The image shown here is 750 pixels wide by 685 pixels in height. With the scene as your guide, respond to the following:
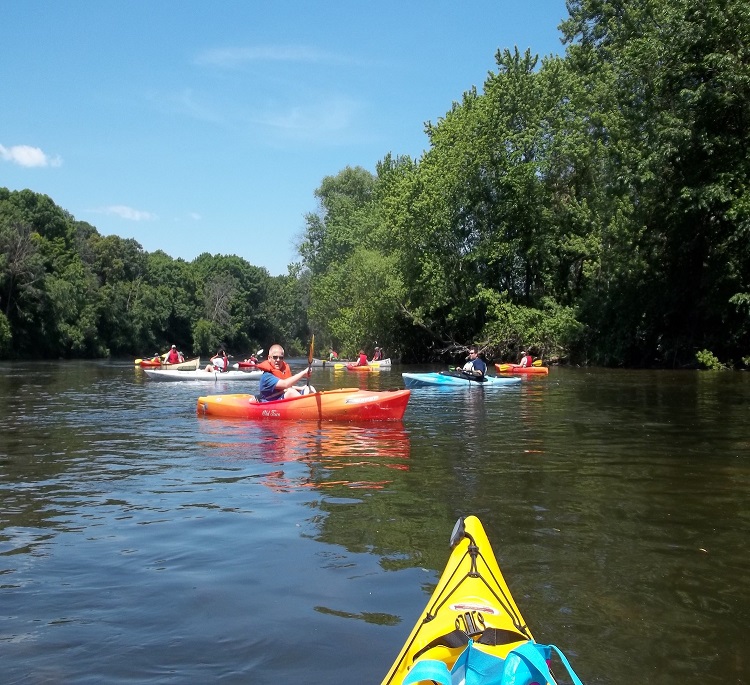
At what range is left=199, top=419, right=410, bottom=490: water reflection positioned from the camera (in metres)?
7.51

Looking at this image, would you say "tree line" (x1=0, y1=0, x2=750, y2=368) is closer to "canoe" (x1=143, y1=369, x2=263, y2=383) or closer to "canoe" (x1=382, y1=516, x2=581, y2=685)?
"canoe" (x1=143, y1=369, x2=263, y2=383)

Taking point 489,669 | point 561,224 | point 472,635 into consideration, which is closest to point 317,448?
point 472,635

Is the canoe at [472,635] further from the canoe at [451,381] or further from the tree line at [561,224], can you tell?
the tree line at [561,224]

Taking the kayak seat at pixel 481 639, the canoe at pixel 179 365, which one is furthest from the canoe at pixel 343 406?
the canoe at pixel 179 365

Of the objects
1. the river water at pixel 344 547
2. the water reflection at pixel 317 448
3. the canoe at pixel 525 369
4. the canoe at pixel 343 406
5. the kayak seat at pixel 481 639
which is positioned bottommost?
the river water at pixel 344 547

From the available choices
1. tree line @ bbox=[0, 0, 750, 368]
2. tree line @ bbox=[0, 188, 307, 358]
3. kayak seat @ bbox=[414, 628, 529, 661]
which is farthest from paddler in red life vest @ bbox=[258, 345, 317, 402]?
tree line @ bbox=[0, 188, 307, 358]

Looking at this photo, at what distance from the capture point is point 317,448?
31.3 feet

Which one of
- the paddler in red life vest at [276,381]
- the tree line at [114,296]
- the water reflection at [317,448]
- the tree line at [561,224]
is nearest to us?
the water reflection at [317,448]

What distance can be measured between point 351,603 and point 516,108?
3189 centimetres

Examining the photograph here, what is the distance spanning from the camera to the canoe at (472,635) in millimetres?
2502

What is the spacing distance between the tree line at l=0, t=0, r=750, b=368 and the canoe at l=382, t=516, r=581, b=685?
20.5 meters

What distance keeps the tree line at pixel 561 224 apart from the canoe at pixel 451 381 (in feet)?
25.9

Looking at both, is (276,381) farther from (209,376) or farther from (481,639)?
(209,376)

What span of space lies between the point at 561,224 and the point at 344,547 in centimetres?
3129
